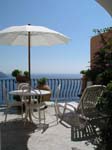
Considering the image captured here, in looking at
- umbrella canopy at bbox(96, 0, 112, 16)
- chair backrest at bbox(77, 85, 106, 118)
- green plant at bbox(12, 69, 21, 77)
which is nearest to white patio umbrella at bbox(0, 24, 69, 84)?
green plant at bbox(12, 69, 21, 77)

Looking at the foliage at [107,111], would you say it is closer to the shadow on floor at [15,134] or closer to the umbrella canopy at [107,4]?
the umbrella canopy at [107,4]

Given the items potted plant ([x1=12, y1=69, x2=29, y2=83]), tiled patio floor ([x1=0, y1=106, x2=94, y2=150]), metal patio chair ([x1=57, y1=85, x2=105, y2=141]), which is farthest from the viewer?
potted plant ([x1=12, y1=69, x2=29, y2=83])

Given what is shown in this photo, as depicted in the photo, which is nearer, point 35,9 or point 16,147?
point 16,147

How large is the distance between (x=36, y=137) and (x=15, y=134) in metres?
0.44

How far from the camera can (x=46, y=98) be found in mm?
9391

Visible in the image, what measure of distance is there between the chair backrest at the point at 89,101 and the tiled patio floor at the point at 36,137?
545mm

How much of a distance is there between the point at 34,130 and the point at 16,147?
1.26m

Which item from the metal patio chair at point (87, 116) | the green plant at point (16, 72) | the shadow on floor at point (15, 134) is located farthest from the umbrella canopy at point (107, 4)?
the green plant at point (16, 72)

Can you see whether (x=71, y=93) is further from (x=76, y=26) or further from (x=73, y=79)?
(x=76, y=26)

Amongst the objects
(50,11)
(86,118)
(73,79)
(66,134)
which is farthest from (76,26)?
(86,118)

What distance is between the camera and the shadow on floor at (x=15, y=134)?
4.86 m

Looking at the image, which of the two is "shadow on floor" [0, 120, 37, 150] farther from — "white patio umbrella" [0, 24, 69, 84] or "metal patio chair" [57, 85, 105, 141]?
"white patio umbrella" [0, 24, 69, 84]

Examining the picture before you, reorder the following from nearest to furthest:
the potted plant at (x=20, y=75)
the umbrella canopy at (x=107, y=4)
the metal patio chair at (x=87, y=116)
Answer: the umbrella canopy at (x=107, y=4), the metal patio chair at (x=87, y=116), the potted plant at (x=20, y=75)

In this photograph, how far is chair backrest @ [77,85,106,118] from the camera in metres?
4.60
